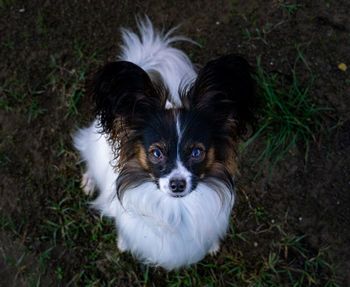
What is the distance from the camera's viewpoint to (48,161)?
9.11 feet

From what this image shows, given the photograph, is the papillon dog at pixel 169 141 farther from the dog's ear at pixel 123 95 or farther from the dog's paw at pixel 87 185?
the dog's paw at pixel 87 185

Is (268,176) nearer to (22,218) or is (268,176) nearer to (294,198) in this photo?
(294,198)

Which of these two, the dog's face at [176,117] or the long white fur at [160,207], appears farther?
the long white fur at [160,207]

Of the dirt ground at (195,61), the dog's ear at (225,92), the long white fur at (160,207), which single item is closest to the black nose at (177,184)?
the long white fur at (160,207)

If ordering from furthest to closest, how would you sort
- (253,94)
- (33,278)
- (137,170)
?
(33,278)
(137,170)
(253,94)

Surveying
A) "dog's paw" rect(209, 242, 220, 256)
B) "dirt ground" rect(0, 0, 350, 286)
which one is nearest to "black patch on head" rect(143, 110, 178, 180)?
"dog's paw" rect(209, 242, 220, 256)

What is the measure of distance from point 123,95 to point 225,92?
0.34 meters

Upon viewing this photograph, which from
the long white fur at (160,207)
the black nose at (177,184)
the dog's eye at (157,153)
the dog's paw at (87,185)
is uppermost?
the dog's eye at (157,153)

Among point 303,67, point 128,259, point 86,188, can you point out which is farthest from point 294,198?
point 86,188

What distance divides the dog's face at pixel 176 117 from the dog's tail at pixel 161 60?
0.39ft

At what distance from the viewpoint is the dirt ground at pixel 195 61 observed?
8.80 feet

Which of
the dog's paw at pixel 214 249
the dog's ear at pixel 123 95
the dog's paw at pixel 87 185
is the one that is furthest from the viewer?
the dog's paw at pixel 87 185

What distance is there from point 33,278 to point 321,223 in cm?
145

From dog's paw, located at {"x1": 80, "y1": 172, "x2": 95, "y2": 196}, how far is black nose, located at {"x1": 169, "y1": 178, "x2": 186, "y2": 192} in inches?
38.6
